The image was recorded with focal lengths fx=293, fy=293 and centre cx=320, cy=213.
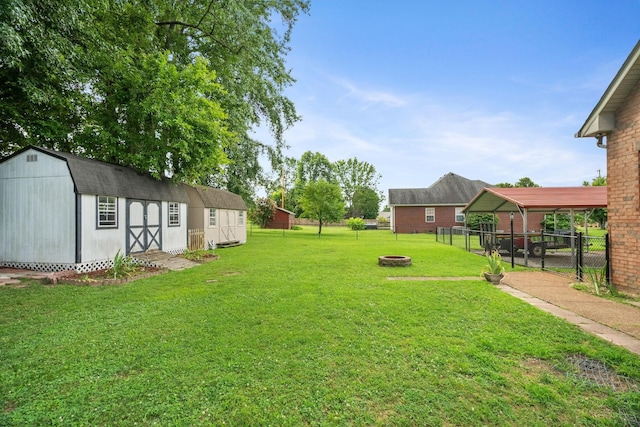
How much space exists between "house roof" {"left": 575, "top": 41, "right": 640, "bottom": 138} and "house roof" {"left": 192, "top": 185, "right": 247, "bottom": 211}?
16.1 meters

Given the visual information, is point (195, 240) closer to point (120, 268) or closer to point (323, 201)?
point (120, 268)

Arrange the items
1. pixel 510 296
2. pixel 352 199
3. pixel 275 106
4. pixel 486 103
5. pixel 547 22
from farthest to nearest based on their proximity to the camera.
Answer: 1. pixel 352 199
2. pixel 275 106
3. pixel 486 103
4. pixel 547 22
5. pixel 510 296

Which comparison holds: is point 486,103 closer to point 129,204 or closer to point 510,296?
point 510,296

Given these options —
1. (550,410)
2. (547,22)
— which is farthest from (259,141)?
(550,410)

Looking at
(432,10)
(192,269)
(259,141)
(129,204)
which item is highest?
(432,10)

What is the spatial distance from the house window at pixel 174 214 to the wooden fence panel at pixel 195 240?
1306 mm

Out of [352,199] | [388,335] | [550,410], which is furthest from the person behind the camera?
[352,199]

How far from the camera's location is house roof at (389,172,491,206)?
31859 millimetres

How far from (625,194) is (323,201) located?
75.8ft

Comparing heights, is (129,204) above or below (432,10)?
below

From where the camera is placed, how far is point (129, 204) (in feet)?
37.0

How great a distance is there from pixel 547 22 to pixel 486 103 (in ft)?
21.3

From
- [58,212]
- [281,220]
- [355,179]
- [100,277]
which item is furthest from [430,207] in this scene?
[355,179]

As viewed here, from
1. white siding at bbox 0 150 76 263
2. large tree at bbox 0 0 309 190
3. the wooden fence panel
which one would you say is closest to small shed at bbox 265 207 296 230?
large tree at bbox 0 0 309 190
